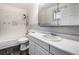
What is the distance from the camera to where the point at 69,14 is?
3.39ft

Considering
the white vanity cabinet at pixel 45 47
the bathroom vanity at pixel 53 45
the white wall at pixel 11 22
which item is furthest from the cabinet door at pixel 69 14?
the white wall at pixel 11 22

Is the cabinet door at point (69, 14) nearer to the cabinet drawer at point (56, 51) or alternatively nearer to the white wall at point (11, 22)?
the cabinet drawer at point (56, 51)

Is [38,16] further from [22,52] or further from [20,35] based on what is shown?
[22,52]

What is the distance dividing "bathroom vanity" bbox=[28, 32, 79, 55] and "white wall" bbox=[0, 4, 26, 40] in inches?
8.9

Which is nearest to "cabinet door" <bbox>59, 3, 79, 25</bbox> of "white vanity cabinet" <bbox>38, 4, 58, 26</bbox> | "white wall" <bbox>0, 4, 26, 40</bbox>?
"white vanity cabinet" <bbox>38, 4, 58, 26</bbox>

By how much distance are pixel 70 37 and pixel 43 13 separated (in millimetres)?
680

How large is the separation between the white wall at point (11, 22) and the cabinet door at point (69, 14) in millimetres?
650

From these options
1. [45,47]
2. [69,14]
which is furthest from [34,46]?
[69,14]

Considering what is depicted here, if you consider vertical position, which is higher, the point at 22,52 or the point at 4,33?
the point at 4,33

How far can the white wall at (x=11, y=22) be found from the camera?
1081 millimetres

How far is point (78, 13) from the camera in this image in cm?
94

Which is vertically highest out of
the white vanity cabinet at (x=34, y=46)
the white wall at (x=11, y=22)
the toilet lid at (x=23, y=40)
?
the white wall at (x=11, y=22)

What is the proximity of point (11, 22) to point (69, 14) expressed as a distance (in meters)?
0.95
